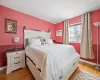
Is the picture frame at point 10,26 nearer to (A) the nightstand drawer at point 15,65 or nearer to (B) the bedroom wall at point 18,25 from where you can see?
(B) the bedroom wall at point 18,25

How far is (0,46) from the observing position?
226 cm

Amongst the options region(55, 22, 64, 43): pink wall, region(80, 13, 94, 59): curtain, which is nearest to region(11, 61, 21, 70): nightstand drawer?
region(80, 13, 94, 59): curtain

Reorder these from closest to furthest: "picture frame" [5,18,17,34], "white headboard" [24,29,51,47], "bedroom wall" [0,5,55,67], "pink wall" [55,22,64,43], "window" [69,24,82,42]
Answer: "bedroom wall" [0,5,55,67]
"picture frame" [5,18,17,34]
"white headboard" [24,29,51,47]
"window" [69,24,82,42]
"pink wall" [55,22,64,43]

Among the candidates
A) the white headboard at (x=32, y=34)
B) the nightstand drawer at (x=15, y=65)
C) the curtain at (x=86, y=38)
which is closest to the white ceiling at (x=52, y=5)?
the curtain at (x=86, y=38)

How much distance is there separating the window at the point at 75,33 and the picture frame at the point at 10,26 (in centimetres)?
296

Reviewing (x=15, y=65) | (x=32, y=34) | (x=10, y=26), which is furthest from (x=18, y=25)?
(x=15, y=65)

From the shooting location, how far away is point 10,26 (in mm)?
2521

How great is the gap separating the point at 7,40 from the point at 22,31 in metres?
0.73

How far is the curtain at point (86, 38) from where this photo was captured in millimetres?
2716

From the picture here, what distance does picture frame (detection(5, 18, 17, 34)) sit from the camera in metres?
2.42

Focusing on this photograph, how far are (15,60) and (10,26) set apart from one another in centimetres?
134

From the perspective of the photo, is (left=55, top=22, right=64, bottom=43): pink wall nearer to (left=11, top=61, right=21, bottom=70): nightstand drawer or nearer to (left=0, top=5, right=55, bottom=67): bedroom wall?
(left=0, top=5, right=55, bottom=67): bedroom wall

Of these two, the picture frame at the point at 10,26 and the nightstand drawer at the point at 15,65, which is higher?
the picture frame at the point at 10,26

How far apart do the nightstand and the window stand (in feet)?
9.07
